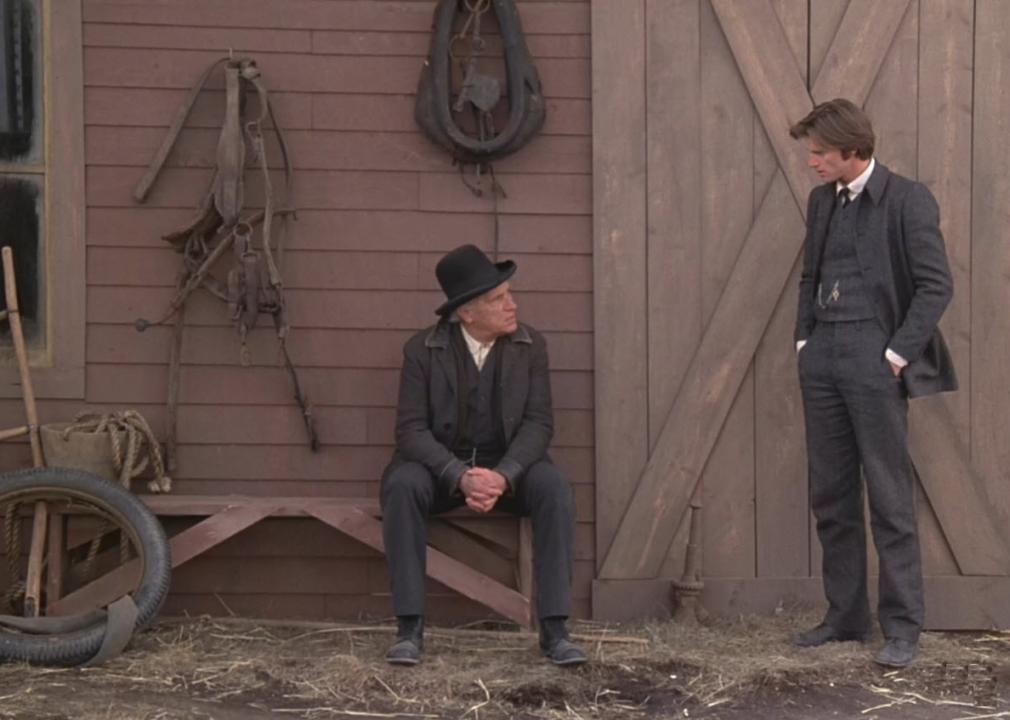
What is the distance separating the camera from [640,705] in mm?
4652

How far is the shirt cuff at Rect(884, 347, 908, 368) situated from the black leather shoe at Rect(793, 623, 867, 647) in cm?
95

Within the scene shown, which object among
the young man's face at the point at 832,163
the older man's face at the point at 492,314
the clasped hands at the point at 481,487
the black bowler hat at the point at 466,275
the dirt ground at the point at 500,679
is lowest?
the dirt ground at the point at 500,679

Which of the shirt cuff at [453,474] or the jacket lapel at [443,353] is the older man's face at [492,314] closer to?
the jacket lapel at [443,353]

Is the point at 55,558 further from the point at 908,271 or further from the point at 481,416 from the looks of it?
the point at 908,271

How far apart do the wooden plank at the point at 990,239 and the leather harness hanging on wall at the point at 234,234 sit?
91.2 inches

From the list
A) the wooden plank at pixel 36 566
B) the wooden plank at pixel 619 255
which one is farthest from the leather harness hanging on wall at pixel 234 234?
the wooden plank at pixel 619 255

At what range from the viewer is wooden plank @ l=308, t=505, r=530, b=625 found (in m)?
5.21

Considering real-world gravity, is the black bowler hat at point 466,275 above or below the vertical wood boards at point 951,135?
below

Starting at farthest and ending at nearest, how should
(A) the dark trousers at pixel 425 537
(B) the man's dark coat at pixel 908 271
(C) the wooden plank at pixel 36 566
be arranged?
(C) the wooden plank at pixel 36 566
(A) the dark trousers at pixel 425 537
(B) the man's dark coat at pixel 908 271

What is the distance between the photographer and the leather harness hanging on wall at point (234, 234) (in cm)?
527

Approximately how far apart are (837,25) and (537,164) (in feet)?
3.70

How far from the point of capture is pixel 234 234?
5.32m

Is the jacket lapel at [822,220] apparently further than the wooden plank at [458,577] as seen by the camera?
No

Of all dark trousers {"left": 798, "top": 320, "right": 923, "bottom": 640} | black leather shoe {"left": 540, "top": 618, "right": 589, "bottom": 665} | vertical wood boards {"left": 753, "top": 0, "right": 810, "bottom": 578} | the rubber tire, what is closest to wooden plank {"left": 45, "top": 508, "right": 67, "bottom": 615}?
the rubber tire
